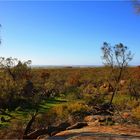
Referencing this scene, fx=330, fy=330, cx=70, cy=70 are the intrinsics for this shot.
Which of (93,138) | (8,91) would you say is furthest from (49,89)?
(93,138)

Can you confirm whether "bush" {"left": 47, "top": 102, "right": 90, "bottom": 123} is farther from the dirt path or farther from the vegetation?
the dirt path

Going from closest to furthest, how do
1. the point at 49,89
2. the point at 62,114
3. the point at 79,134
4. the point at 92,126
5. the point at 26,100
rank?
the point at 79,134 → the point at 92,126 → the point at 62,114 → the point at 26,100 → the point at 49,89

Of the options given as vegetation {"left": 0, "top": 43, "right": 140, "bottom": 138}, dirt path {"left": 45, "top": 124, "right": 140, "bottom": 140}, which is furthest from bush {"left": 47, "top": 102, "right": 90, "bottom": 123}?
dirt path {"left": 45, "top": 124, "right": 140, "bottom": 140}

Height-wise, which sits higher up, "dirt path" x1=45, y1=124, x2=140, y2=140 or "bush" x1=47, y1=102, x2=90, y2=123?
"dirt path" x1=45, y1=124, x2=140, y2=140

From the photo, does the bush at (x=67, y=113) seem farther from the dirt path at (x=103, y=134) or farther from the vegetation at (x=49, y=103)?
the dirt path at (x=103, y=134)

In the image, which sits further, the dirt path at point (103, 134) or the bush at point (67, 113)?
the bush at point (67, 113)

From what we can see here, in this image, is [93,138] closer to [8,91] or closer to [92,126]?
[92,126]

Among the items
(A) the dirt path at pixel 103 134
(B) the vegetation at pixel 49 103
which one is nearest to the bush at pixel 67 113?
(B) the vegetation at pixel 49 103

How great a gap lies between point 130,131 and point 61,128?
3.87 m

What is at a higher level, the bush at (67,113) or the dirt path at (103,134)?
the dirt path at (103,134)

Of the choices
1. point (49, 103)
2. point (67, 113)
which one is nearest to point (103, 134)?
point (67, 113)

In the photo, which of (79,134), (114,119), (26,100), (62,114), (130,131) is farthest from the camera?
(26,100)

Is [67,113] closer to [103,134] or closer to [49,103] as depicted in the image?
[103,134]

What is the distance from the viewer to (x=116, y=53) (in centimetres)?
4288
